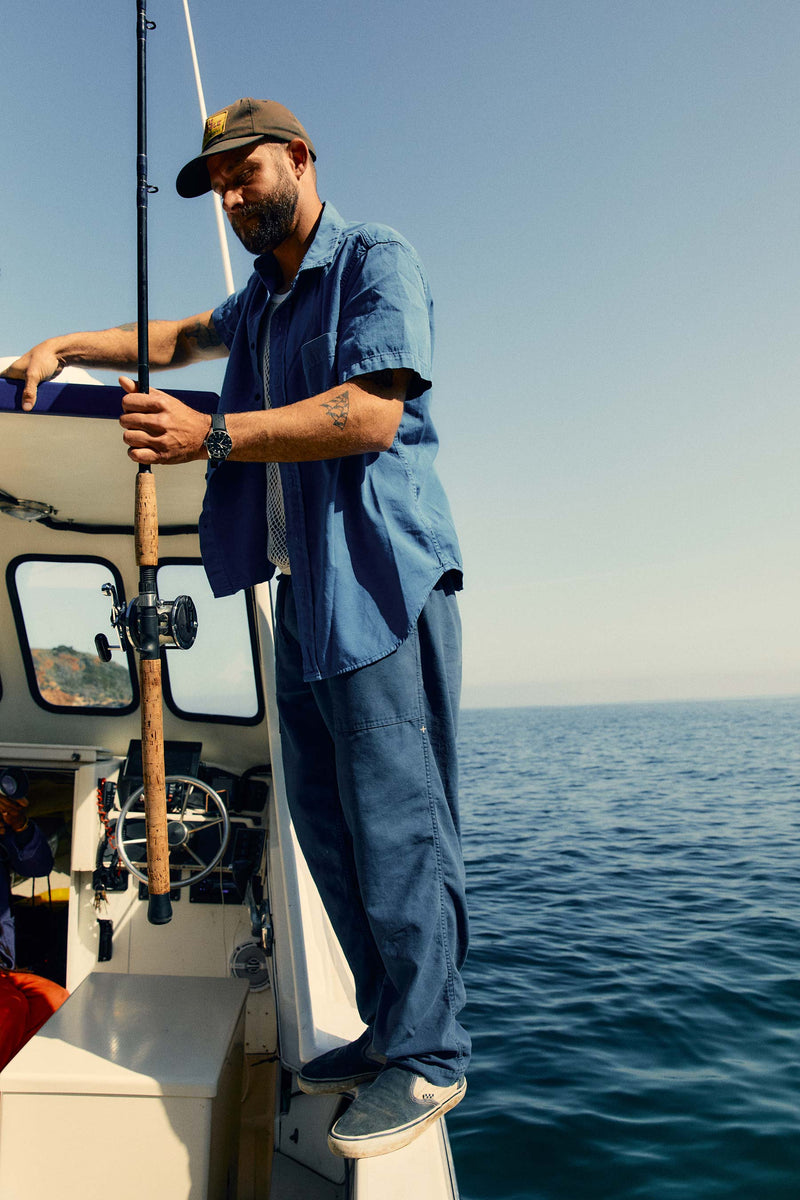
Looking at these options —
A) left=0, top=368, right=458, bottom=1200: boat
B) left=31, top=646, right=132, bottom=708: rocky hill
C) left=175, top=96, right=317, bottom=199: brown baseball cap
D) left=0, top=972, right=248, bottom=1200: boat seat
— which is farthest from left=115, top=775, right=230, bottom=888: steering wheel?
left=175, top=96, right=317, bottom=199: brown baseball cap

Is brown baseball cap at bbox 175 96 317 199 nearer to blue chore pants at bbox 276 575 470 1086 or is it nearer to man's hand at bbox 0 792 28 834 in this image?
blue chore pants at bbox 276 575 470 1086

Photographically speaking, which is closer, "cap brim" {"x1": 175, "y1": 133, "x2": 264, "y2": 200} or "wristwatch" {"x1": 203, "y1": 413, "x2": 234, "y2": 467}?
"wristwatch" {"x1": 203, "y1": 413, "x2": 234, "y2": 467}

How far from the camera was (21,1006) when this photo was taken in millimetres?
2719

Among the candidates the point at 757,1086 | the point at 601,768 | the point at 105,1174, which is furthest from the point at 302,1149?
the point at 601,768

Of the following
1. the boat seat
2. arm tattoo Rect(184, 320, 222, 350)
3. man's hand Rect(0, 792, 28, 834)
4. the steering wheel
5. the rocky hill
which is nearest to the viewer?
the boat seat

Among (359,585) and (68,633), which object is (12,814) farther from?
(359,585)

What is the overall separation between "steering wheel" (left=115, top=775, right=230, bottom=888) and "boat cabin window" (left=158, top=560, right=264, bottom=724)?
2.10ft

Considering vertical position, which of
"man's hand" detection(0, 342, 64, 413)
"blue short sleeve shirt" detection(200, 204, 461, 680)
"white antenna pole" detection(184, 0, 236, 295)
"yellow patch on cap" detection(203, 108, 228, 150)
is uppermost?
"white antenna pole" detection(184, 0, 236, 295)

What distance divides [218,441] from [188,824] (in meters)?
2.83

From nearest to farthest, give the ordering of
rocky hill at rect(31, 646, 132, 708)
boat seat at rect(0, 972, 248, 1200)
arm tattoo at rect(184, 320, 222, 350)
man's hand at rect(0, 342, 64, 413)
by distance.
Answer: boat seat at rect(0, 972, 248, 1200) < man's hand at rect(0, 342, 64, 413) < arm tattoo at rect(184, 320, 222, 350) < rocky hill at rect(31, 646, 132, 708)

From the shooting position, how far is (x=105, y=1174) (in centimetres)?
205

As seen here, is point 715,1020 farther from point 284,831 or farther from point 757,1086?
point 284,831

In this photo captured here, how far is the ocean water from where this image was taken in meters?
4.06

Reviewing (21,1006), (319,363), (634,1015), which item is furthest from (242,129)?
(634,1015)
